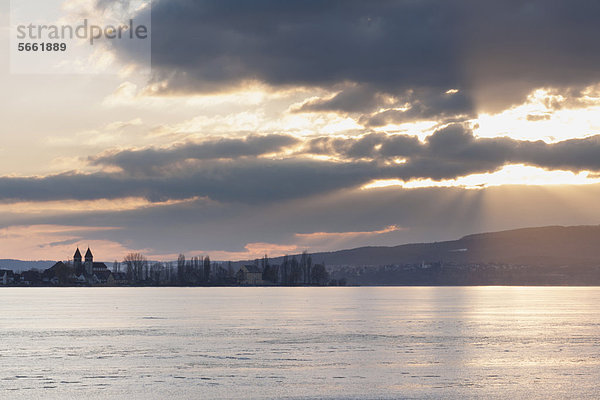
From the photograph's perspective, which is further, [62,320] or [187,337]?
[62,320]

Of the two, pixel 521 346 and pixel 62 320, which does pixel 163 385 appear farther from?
pixel 62 320

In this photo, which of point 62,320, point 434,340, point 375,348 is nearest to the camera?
point 375,348

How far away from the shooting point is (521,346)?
63719mm

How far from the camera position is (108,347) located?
2388 inches

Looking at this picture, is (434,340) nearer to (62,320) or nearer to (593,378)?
(593,378)

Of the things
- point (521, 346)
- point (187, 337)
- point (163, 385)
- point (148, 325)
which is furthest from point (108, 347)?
point (521, 346)

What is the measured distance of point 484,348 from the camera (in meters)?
61.7

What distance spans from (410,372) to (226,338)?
83.8 ft

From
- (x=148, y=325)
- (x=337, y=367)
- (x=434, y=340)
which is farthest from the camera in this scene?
(x=148, y=325)

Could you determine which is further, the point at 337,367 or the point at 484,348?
the point at 484,348

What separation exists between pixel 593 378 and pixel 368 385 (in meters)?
13.6

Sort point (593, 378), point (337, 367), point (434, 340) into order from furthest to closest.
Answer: point (434, 340) < point (337, 367) < point (593, 378)

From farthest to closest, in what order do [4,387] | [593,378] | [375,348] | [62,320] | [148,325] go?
1. [62,320]
2. [148,325]
3. [375,348]
4. [593,378]
5. [4,387]

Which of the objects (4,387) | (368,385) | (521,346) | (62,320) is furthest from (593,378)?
(62,320)
